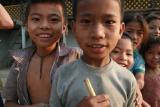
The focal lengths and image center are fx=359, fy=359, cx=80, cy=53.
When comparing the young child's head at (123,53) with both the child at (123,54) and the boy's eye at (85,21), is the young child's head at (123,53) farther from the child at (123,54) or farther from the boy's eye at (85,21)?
the boy's eye at (85,21)

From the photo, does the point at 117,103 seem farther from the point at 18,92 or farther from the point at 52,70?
the point at 18,92

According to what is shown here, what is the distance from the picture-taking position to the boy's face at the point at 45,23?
6.70 ft

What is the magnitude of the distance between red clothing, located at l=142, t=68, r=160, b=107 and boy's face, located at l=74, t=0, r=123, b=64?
1419 mm

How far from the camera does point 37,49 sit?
2182 millimetres

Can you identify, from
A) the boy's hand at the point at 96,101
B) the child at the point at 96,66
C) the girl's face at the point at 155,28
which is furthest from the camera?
the girl's face at the point at 155,28

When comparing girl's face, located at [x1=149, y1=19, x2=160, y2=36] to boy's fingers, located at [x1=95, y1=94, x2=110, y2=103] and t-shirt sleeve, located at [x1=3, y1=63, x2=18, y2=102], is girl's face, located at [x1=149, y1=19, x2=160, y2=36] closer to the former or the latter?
t-shirt sleeve, located at [x1=3, y1=63, x2=18, y2=102]

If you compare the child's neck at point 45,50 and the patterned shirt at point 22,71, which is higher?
the child's neck at point 45,50

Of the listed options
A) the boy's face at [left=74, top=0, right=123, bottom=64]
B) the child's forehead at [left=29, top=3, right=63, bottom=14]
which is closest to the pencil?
the boy's face at [left=74, top=0, right=123, bottom=64]

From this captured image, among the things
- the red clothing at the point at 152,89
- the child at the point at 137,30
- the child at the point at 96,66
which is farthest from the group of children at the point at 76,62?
the red clothing at the point at 152,89

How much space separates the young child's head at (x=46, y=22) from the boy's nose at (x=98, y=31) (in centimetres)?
44

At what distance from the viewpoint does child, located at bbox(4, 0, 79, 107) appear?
206 centimetres

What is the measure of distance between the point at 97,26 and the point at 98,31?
3 cm

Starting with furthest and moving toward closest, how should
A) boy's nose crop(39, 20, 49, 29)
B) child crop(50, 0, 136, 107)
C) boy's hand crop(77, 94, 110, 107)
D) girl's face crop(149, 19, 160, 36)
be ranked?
girl's face crop(149, 19, 160, 36) < boy's nose crop(39, 20, 49, 29) < child crop(50, 0, 136, 107) < boy's hand crop(77, 94, 110, 107)

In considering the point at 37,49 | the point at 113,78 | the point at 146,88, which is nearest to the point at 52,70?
the point at 37,49
